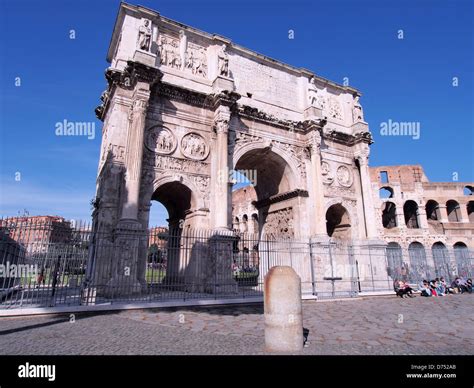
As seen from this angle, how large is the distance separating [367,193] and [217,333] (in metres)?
14.1

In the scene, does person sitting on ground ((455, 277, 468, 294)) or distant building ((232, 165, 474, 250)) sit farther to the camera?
distant building ((232, 165, 474, 250))

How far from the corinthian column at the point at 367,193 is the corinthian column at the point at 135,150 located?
1214cm

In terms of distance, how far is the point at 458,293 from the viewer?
48.6 feet

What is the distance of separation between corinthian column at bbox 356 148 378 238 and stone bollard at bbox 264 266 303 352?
13.4 metres

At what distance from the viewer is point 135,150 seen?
35.3 feet

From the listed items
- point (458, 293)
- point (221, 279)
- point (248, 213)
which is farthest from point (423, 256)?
point (248, 213)

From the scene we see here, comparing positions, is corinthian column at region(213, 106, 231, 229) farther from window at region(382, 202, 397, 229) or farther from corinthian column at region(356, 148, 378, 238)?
window at region(382, 202, 397, 229)

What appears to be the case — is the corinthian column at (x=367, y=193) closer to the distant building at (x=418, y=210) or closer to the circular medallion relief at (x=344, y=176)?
the circular medallion relief at (x=344, y=176)

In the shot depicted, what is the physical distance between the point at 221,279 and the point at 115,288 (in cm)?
358

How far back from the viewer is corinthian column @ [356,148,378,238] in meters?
16.3

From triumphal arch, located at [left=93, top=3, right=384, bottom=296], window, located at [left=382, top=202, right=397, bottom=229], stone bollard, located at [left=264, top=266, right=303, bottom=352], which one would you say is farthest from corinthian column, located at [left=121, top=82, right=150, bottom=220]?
window, located at [left=382, top=202, right=397, bottom=229]

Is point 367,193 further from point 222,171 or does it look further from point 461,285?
point 222,171

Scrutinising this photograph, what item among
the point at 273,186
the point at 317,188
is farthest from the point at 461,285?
the point at 273,186

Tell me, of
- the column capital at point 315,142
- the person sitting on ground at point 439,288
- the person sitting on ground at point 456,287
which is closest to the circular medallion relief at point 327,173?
the column capital at point 315,142
